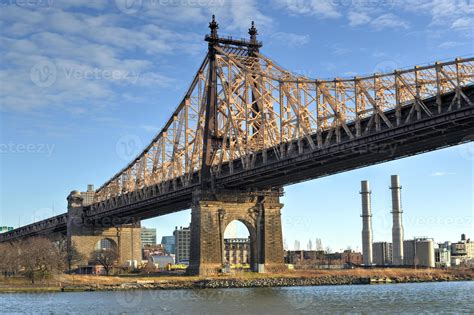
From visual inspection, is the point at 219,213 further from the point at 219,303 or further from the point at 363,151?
Answer: the point at 219,303

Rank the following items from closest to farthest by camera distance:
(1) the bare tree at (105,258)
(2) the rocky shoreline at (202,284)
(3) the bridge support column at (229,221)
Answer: (2) the rocky shoreline at (202,284), (3) the bridge support column at (229,221), (1) the bare tree at (105,258)

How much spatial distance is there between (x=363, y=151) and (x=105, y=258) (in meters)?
65.1

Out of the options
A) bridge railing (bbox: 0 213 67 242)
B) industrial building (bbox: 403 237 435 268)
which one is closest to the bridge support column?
bridge railing (bbox: 0 213 67 242)

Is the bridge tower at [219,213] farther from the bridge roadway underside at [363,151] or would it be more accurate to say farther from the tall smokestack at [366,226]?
the tall smokestack at [366,226]

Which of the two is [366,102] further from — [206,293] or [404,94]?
[206,293]

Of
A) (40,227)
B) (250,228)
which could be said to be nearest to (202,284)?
(250,228)

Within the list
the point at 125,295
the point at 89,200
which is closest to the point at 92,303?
the point at 125,295

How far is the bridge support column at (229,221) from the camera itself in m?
88.6

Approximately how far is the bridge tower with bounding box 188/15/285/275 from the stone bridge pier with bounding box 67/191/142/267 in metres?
46.1

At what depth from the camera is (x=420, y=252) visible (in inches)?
7525

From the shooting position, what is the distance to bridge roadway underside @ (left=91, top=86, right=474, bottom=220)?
5697cm

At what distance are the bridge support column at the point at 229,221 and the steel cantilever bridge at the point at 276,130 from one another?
4.96ft

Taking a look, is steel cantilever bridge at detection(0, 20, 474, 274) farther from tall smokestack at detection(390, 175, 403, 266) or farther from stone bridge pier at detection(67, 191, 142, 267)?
tall smokestack at detection(390, 175, 403, 266)

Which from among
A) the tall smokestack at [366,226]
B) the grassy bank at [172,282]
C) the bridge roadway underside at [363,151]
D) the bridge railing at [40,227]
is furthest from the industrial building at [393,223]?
the bridge roadway underside at [363,151]
